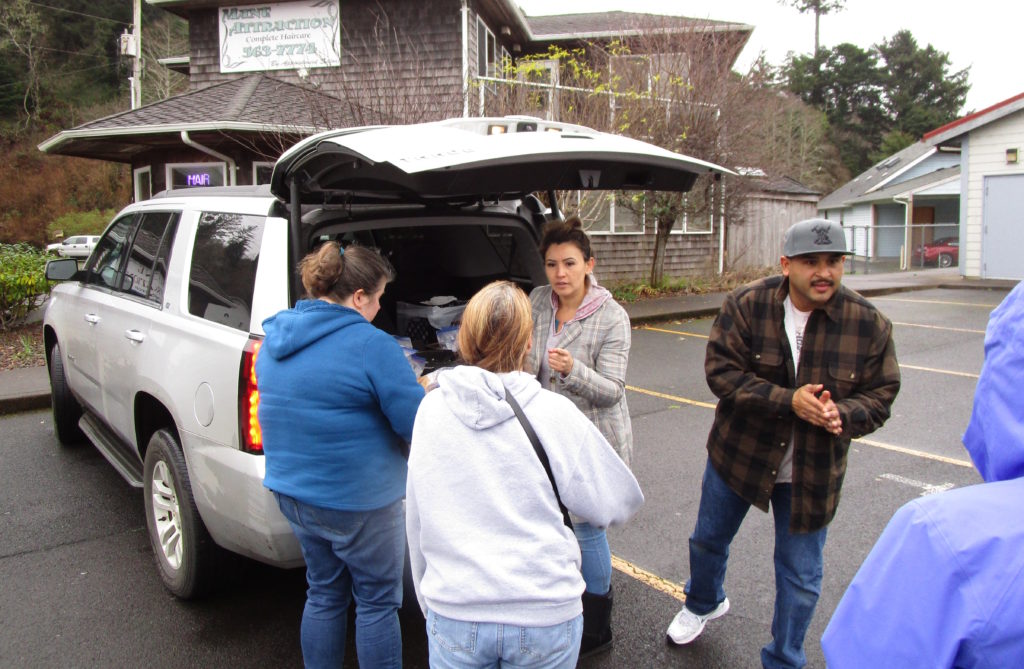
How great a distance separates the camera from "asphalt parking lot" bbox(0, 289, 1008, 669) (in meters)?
3.15

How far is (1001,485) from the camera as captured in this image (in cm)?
106

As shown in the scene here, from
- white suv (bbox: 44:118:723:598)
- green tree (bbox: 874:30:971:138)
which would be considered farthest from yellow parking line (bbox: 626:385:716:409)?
green tree (bbox: 874:30:971:138)

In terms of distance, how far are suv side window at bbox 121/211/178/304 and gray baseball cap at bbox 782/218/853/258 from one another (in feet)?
9.27

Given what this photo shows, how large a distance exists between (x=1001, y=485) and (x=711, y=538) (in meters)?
2.03

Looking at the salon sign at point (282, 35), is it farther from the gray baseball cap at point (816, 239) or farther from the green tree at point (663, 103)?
the gray baseball cap at point (816, 239)

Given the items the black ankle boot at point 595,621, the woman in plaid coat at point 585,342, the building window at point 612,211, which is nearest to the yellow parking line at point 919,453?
→ the woman in plaid coat at point 585,342

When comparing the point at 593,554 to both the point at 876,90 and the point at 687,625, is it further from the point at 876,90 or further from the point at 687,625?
the point at 876,90

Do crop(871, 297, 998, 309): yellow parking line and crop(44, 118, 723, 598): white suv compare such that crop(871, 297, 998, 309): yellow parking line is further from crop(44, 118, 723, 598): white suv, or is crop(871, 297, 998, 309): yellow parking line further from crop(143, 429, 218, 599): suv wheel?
crop(143, 429, 218, 599): suv wheel

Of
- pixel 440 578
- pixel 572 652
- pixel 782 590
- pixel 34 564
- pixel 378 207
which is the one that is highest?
pixel 378 207

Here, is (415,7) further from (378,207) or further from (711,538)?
(711,538)

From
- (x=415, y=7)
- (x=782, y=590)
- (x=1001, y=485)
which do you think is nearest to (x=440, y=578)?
(x=1001, y=485)

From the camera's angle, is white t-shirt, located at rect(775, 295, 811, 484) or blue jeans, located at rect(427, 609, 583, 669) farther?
white t-shirt, located at rect(775, 295, 811, 484)

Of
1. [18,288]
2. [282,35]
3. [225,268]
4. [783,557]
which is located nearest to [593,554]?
[783,557]

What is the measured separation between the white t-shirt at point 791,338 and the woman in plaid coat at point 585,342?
0.59m
